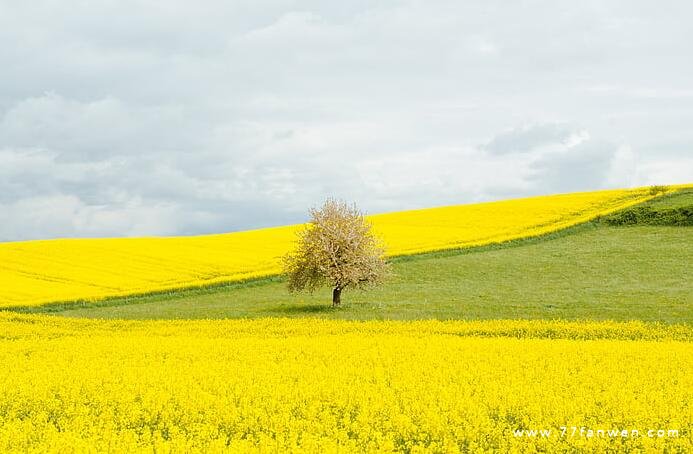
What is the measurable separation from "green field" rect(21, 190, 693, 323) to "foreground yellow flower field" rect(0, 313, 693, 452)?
7327 mm

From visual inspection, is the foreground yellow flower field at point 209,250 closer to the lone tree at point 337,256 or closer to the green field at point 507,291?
the green field at point 507,291

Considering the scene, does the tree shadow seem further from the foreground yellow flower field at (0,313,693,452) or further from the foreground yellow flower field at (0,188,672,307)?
the foreground yellow flower field at (0,313,693,452)

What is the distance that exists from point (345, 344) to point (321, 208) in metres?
13.7

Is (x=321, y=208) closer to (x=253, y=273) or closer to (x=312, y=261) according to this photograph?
(x=312, y=261)

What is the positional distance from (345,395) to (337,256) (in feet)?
61.2

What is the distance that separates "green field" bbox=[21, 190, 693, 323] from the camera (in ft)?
91.8

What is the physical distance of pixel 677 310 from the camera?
26781mm

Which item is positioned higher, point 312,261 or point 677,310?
point 312,261

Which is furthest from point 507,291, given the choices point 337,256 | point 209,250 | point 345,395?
point 209,250

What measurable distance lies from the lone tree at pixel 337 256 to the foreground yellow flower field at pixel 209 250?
780 centimetres

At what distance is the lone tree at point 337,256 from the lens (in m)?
30.4

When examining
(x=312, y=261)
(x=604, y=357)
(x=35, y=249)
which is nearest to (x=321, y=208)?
(x=312, y=261)

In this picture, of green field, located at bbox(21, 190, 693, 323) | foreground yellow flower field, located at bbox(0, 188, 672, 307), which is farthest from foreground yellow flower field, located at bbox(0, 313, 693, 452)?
foreground yellow flower field, located at bbox(0, 188, 672, 307)

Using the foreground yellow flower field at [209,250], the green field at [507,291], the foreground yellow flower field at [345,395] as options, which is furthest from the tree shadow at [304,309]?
the foreground yellow flower field at [345,395]
